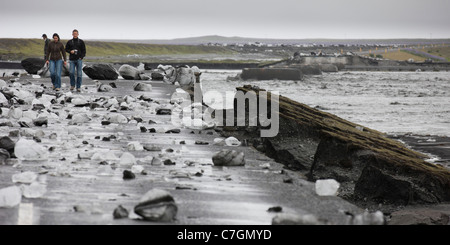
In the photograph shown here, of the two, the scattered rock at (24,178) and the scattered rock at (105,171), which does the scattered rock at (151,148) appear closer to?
the scattered rock at (105,171)

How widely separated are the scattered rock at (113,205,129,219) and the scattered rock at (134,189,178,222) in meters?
0.08

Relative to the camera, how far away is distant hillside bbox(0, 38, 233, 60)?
6728 centimetres

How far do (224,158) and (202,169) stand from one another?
0.39m

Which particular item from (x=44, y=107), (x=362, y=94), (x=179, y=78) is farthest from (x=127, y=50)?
(x=44, y=107)

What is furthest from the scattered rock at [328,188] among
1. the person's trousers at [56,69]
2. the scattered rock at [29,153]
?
the person's trousers at [56,69]

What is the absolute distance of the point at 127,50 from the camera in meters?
96.8

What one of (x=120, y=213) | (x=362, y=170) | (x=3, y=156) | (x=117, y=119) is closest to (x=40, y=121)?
(x=117, y=119)

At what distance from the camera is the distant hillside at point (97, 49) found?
67281 millimetres

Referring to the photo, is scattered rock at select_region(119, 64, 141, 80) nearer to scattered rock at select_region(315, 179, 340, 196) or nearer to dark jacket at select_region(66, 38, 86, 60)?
dark jacket at select_region(66, 38, 86, 60)

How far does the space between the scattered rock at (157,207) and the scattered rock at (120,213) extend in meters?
0.08

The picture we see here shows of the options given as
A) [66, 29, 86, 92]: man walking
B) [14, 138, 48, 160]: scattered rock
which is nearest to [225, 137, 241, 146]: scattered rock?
[14, 138, 48, 160]: scattered rock

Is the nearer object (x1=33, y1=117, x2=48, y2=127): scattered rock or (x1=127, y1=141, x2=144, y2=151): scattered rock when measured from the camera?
(x1=127, y1=141, x2=144, y2=151): scattered rock

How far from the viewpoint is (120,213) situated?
4.45 meters
